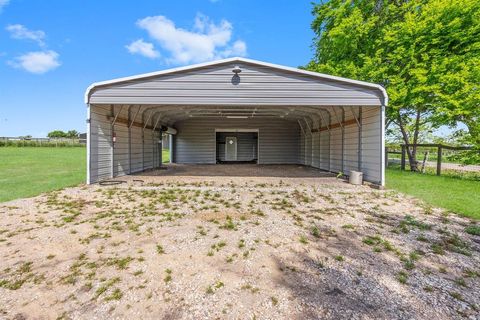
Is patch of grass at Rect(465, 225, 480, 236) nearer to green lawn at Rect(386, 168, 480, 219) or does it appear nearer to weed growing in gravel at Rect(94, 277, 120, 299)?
green lawn at Rect(386, 168, 480, 219)

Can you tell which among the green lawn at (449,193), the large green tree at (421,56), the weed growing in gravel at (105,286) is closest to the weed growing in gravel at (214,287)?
the weed growing in gravel at (105,286)

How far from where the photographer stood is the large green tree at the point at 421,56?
30.6 feet

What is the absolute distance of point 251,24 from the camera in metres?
13.3

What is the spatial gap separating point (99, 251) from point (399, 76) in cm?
1259

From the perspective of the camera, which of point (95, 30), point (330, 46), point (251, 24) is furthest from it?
A: point (330, 46)

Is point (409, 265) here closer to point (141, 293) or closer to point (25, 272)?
point (141, 293)

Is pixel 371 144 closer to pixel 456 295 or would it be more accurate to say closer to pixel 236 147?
pixel 456 295

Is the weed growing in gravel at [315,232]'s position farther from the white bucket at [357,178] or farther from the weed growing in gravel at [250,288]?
the white bucket at [357,178]

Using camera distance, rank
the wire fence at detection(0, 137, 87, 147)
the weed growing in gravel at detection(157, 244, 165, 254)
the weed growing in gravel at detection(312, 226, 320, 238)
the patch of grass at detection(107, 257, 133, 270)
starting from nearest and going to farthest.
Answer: the patch of grass at detection(107, 257, 133, 270), the weed growing in gravel at detection(157, 244, 165, 254), the weed growing in gravel at detection(312, 226, 320, 238), the wire fence at detection(0, 137, 87, 147)

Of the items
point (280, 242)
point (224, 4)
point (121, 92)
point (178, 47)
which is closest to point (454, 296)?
point (280, 242)

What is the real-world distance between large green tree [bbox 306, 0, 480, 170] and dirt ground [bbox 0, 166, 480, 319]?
724 cm

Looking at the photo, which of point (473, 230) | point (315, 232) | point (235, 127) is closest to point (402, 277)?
point (315, 232)

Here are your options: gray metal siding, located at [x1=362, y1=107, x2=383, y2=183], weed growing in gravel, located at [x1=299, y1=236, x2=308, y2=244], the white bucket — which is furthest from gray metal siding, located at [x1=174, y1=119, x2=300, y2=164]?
weed growing in gravel, located at [x1=299, y1=236, x2=308, y2=244]

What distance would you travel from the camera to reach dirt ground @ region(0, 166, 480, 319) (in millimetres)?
1824
